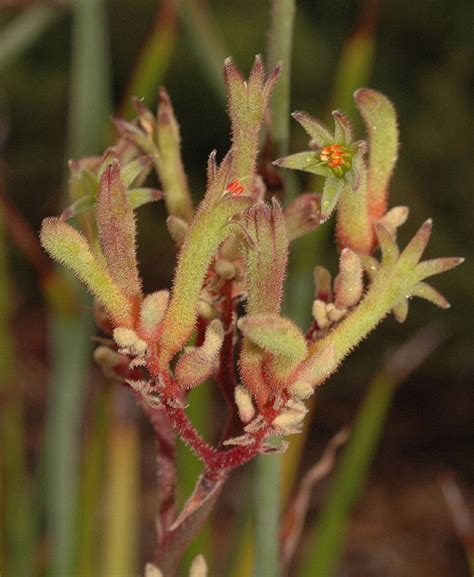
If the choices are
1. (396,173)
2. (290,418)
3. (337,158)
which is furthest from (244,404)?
(396,173)

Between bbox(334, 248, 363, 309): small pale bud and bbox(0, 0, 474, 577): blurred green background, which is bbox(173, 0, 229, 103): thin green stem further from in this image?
bbox(0, 0, 474, 577): blurred green background

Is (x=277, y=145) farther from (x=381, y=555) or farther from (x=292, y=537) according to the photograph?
(x=381, y=555)

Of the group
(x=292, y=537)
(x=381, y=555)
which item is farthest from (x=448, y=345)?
(x=292, y=537)

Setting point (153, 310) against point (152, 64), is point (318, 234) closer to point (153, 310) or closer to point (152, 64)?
point (152, 64)

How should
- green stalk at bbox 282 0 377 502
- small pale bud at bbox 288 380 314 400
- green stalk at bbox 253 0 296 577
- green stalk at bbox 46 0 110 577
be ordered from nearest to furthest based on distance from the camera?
small pale bud at bbox 288 380 314 400, green stalk at bbox 253 0 296 577, green stalk at bbox 282 0 377 502, green stalk at bbox 46 0 110 577

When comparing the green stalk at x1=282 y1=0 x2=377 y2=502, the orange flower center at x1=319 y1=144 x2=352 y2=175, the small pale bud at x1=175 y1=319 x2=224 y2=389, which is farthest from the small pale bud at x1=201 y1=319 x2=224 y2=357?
the green stalk at x1=282 y1=0 x2=377 y2=502

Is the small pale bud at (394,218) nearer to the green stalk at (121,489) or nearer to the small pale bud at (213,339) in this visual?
the small pale bud at (213,339)

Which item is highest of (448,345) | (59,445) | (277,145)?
(277,145)
